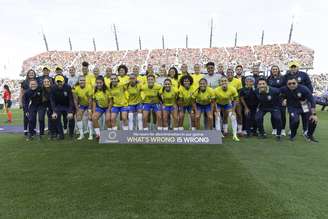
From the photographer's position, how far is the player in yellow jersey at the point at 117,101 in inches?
295

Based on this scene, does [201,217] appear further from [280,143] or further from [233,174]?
[280,143]

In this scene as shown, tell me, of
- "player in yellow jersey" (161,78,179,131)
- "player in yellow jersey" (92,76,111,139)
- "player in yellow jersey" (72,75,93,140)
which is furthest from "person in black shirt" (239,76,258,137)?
"player in yellow jersey" (72,75,93,140)

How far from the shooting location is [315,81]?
120 ft

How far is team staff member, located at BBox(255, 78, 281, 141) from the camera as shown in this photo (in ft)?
24.6

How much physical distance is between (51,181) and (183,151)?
2.78 meters

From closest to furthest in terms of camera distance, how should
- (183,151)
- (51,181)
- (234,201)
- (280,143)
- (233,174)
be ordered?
(234,201)
(51,181)
(233,174)
(183,151)
(280,143)

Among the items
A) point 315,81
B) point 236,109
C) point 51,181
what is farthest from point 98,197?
point 315,81

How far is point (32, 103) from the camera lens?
25.4 ft

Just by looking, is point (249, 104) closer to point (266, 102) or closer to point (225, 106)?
point (266, 102)

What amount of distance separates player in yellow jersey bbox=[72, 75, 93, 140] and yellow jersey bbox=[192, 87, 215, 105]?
114 inches

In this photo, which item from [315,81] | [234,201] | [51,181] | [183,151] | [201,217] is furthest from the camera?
[315,81]

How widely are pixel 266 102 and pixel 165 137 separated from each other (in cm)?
310

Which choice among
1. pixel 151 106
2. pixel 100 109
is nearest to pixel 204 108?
pixel 151 106

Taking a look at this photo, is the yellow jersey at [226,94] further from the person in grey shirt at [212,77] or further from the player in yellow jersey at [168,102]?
the player in yellow jersey at [168,102]
